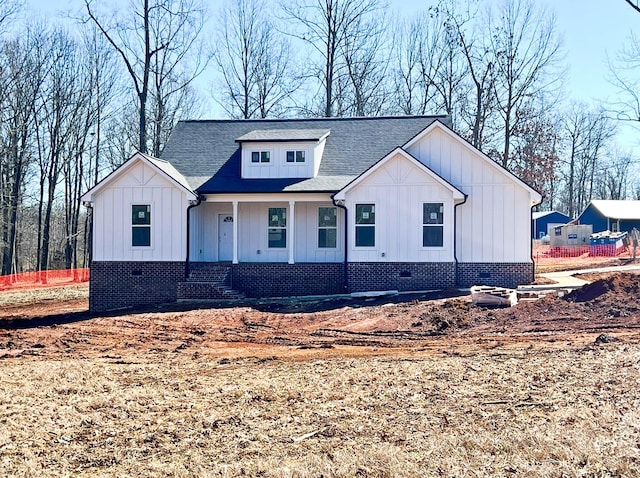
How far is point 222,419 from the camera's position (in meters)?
7.28

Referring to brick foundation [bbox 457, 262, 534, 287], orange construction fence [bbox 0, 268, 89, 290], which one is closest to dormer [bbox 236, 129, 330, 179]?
brick foundation [bbox 457, 262, 534, 287]

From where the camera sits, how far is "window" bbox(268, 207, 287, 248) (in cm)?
2269

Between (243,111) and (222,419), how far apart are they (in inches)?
1405

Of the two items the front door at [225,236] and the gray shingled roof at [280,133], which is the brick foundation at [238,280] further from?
the gray shingled roof at [280,133]

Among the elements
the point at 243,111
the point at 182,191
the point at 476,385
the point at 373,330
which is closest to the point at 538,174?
the point at 243,111

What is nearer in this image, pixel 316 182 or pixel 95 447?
pixel 95 447

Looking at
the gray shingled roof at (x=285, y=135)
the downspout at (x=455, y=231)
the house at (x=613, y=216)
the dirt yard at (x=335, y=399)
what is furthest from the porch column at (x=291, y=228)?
the house at (x=613, y=216)

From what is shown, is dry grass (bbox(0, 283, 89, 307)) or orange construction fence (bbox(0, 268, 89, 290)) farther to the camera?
orange construction fence (bbox(0, 268, 89, 290))

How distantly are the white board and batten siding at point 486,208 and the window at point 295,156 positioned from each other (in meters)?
4.53

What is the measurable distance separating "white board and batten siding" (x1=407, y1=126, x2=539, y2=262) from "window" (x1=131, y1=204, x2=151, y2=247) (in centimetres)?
941

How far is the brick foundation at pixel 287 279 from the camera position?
70.6ft

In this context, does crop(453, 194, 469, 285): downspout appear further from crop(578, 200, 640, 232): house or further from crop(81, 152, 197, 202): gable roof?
crop(578, 200, 640, 232): house

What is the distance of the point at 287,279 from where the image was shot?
71.1ft

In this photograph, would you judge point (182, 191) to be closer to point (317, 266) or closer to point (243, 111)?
point (317, 266)
